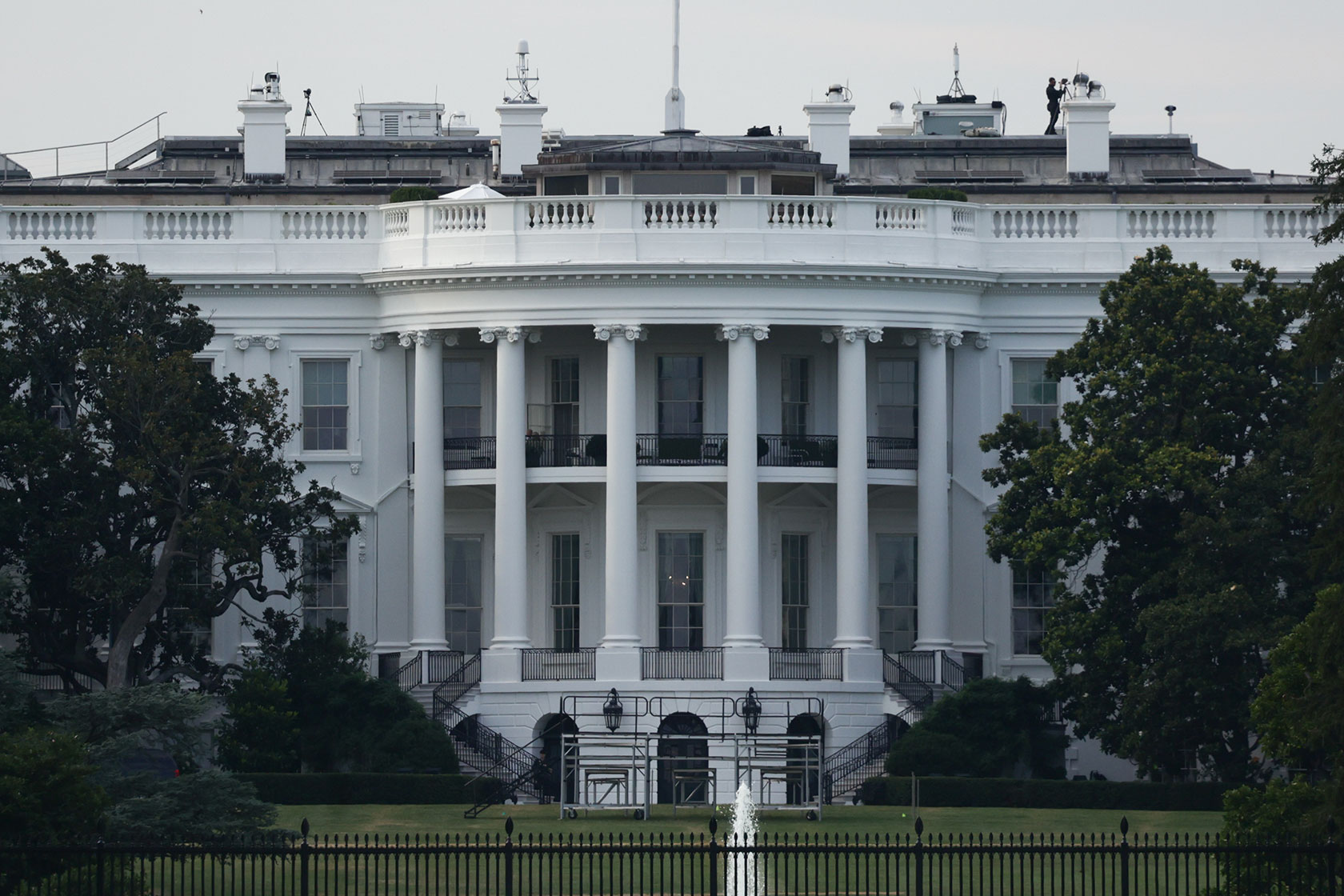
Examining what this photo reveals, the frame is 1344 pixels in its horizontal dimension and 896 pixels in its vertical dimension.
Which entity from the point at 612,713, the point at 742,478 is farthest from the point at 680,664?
the point at 742,478

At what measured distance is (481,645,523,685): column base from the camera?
5900 centimetres

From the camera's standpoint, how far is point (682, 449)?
61.1 meters

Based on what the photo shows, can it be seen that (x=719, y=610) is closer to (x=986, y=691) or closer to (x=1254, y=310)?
(x=986, y=691)

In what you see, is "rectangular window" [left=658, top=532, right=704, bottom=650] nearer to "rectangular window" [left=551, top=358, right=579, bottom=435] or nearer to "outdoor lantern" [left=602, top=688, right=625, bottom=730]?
"rectangular window" [left=551, top=358, right=579, bottom=435]

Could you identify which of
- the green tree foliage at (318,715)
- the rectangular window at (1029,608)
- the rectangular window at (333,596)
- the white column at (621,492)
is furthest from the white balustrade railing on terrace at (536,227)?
the green tree foliage at (318,715)

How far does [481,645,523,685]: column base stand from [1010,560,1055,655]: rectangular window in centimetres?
1010

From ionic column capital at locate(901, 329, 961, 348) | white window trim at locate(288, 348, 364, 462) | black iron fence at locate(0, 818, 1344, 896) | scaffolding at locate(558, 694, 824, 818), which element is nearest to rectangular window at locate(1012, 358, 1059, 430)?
ionic column capital at locate(901, 329, 961, 348)

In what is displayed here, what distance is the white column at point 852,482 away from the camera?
59.6 meters

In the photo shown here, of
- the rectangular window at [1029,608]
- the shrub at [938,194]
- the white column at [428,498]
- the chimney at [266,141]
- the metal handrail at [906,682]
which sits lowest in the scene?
the metal handrail at [906,682]

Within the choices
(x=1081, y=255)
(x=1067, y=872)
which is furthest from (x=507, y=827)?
(x=1081, y=255)

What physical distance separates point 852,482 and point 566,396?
6.38 meters

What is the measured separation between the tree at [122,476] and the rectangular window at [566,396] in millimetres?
6749

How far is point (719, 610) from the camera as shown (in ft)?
202

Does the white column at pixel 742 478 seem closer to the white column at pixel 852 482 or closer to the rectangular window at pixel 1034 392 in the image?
the white column at pixel 852 482
